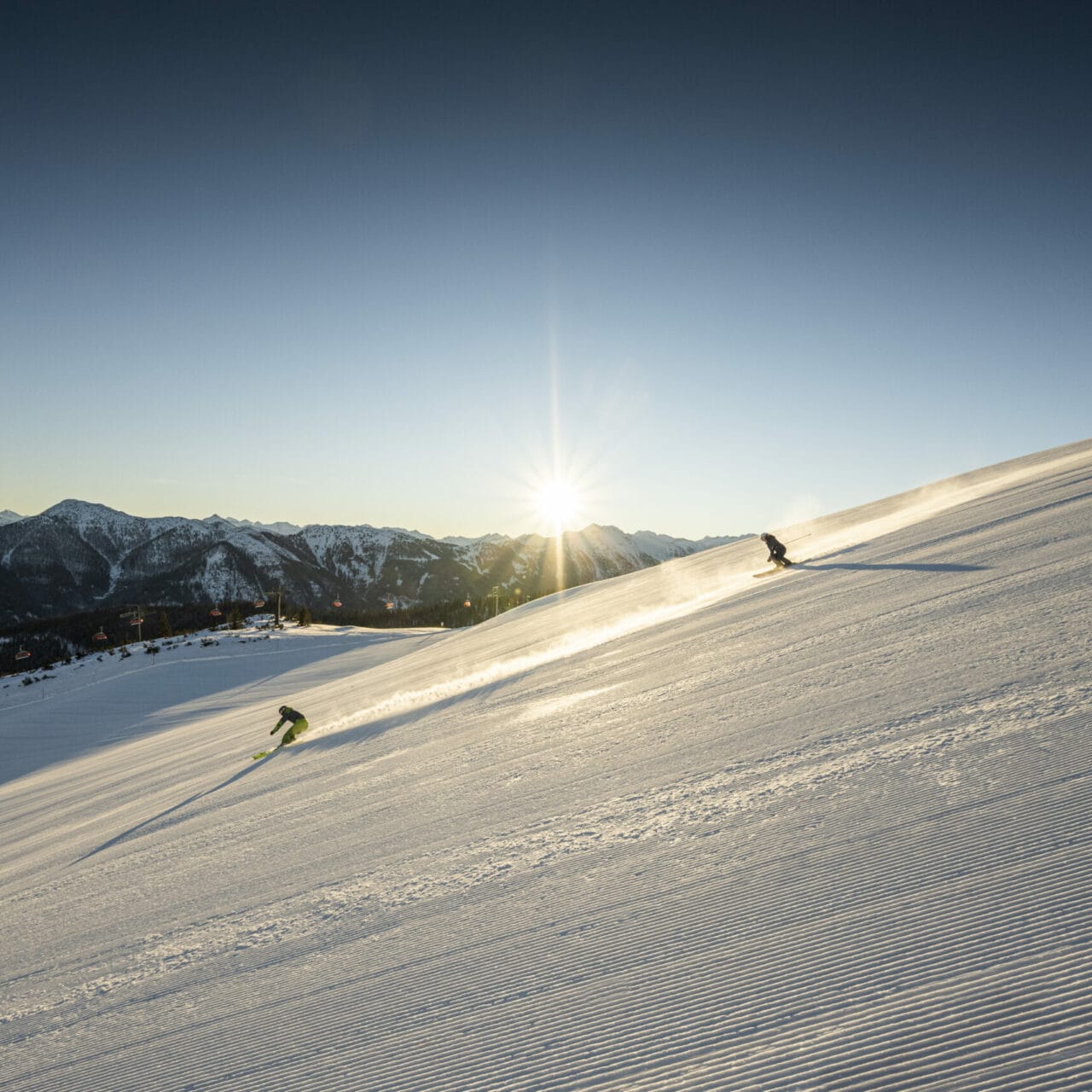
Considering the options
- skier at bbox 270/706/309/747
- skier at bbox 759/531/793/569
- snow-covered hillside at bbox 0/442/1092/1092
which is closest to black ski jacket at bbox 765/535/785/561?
skier at bbox 759/531/793/569

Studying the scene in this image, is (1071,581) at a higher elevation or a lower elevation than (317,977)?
higher

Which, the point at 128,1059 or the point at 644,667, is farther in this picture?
the point at 644,667

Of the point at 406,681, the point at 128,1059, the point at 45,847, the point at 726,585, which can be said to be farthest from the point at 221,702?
the point at 128,1059

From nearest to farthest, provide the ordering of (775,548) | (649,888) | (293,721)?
(649,888) < (293,721) < (775,548)

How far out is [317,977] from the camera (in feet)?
11.3

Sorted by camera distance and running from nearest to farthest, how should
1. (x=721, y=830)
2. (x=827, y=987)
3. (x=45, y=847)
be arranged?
(x=827, y=987)
(x=721, y=830)
(x=45, y=847)

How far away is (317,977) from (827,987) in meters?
2.61

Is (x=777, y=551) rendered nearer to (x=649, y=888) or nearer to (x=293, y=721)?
(x=293, y=721)

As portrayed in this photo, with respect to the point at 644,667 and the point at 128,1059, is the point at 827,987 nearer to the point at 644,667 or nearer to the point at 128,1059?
the point at 128,1059

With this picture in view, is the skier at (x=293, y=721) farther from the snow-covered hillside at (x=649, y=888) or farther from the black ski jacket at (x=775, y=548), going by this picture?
the black ski jacket at (x=775, y=548)

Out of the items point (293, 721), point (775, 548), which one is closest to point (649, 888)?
point (293, 721)

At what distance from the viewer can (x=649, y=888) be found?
3.43m

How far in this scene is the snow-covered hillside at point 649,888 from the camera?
8.07ft

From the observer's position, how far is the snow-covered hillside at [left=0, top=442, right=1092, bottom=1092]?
96.9 inches
